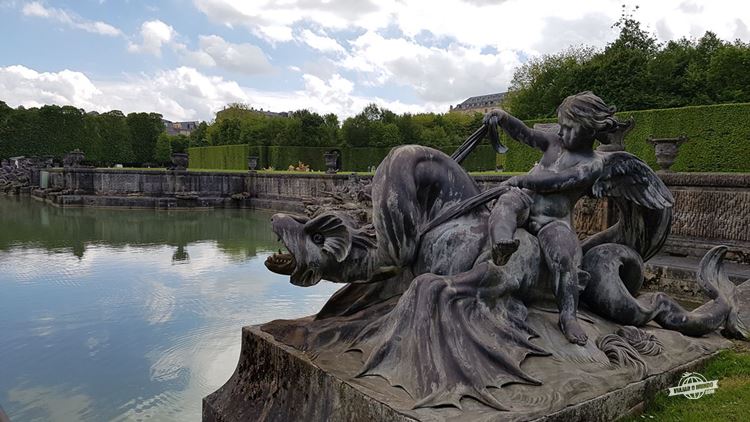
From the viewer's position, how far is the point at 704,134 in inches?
720

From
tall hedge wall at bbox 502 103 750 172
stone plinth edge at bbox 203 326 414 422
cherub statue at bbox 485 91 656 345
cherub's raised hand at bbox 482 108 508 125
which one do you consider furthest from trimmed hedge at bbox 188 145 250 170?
cherub statue at bbox 485 91 656 345

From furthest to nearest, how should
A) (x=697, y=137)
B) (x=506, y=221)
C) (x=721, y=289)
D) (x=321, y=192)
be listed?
(x=321, y=192), (x=697, y=137), (x=721, y=289), (x=506, y=221)

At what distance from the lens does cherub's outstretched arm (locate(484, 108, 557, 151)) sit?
11.8 feet

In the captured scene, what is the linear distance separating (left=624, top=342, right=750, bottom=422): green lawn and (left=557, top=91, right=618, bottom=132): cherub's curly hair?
153cm

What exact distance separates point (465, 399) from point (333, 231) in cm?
122

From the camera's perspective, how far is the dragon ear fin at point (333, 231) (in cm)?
326

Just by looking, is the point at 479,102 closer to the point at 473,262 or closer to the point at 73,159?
the point at 73,159

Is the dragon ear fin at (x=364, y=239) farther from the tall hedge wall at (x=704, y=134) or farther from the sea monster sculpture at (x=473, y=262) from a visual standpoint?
the tall hedge wall at (x=704, y=134)

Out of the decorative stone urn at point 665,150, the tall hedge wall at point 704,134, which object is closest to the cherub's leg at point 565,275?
the decorative stone urn at point 665,150

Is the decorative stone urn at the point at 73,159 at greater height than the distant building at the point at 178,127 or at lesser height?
lesser

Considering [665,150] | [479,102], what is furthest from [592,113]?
[479,102]

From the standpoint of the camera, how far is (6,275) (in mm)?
9148

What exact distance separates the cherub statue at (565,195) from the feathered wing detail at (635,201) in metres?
0.12

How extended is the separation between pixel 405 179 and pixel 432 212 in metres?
0.31
